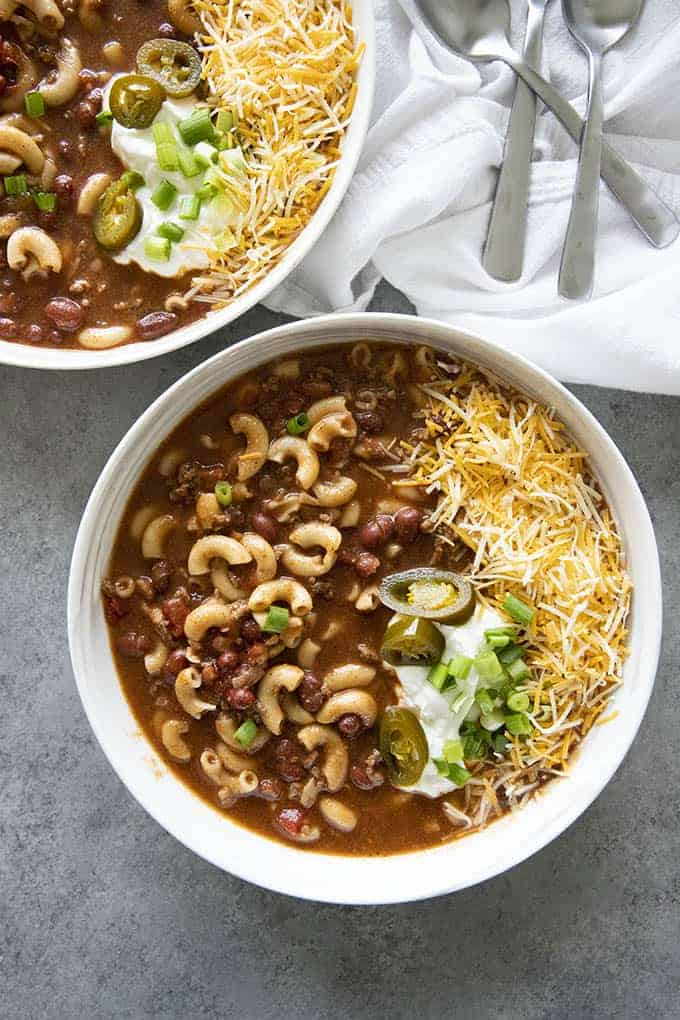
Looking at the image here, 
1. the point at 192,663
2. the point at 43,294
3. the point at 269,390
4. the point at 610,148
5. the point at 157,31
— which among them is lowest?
the point at 192,663

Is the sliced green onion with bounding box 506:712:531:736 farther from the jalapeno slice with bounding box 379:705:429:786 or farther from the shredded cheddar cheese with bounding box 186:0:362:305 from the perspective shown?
the shredded cheddar cheese with bounding box 186:0:362:305

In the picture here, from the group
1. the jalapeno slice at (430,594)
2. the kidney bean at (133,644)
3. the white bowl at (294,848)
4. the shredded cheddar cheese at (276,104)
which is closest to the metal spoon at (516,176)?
the white bowl at (294,848)

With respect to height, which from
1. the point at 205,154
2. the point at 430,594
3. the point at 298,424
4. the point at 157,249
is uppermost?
the point at 205,154

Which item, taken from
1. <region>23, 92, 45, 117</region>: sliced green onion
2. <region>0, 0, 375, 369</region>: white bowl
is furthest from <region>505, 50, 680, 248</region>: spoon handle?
<region>23, 92, 45, 117</region>: sliced green onion

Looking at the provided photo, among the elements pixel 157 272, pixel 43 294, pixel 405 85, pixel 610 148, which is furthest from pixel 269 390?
pixel 610 148

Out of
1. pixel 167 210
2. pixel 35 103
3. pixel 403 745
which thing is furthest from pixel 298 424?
pixel 35 103

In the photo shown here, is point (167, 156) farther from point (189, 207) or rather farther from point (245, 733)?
point (245, 733)

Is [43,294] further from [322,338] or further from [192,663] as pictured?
[192,663]
